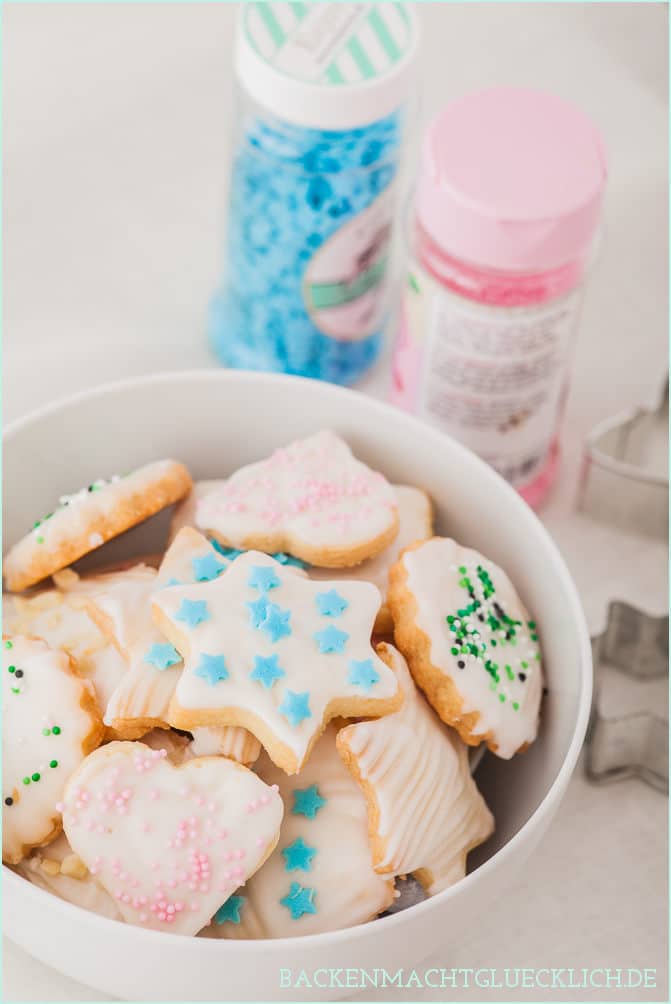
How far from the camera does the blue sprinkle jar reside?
0.83 metres

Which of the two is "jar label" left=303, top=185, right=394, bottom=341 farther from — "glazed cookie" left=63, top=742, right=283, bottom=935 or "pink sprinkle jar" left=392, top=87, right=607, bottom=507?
"glazed cookie" left=63, top=742, right=283, bottom=935

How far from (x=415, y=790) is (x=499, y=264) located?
13.0 inches

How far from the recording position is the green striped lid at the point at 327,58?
32.2 inches

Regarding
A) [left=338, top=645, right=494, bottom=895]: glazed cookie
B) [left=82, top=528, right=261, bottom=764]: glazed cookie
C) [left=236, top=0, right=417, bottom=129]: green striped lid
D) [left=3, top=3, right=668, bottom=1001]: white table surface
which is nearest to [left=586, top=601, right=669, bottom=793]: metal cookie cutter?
[left=3, top=3, right=668, bottom=1001]: white table surface

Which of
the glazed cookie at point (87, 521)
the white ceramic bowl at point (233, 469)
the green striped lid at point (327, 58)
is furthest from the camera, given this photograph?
the green striped lid at point (327, 58)

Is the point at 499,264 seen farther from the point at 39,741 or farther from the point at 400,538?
the point at 39,741

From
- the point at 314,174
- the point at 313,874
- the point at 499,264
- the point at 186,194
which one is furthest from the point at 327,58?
the point at 313,874

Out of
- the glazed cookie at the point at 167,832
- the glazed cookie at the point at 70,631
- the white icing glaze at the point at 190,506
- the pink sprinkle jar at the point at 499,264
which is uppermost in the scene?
the pink sprinkle jar at the point at 499,264

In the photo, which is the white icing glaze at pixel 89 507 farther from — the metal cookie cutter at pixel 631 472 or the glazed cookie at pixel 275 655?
the metal cookie cutter at pixel 631 472

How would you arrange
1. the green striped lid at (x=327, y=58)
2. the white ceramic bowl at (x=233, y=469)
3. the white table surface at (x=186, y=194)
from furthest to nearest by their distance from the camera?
the white table surface at (x=186, y=194) → the green striped lid at (x=327, y=58) → the white ceramic bowl at (x=233, y=469)

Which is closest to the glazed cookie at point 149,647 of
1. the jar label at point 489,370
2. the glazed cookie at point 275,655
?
the glazed cookie at point 275,655

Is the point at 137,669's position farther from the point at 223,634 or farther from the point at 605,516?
the point at 605,516

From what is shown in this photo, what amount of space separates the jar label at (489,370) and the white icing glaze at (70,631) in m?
0.30

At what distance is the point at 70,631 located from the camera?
2.28 feet
